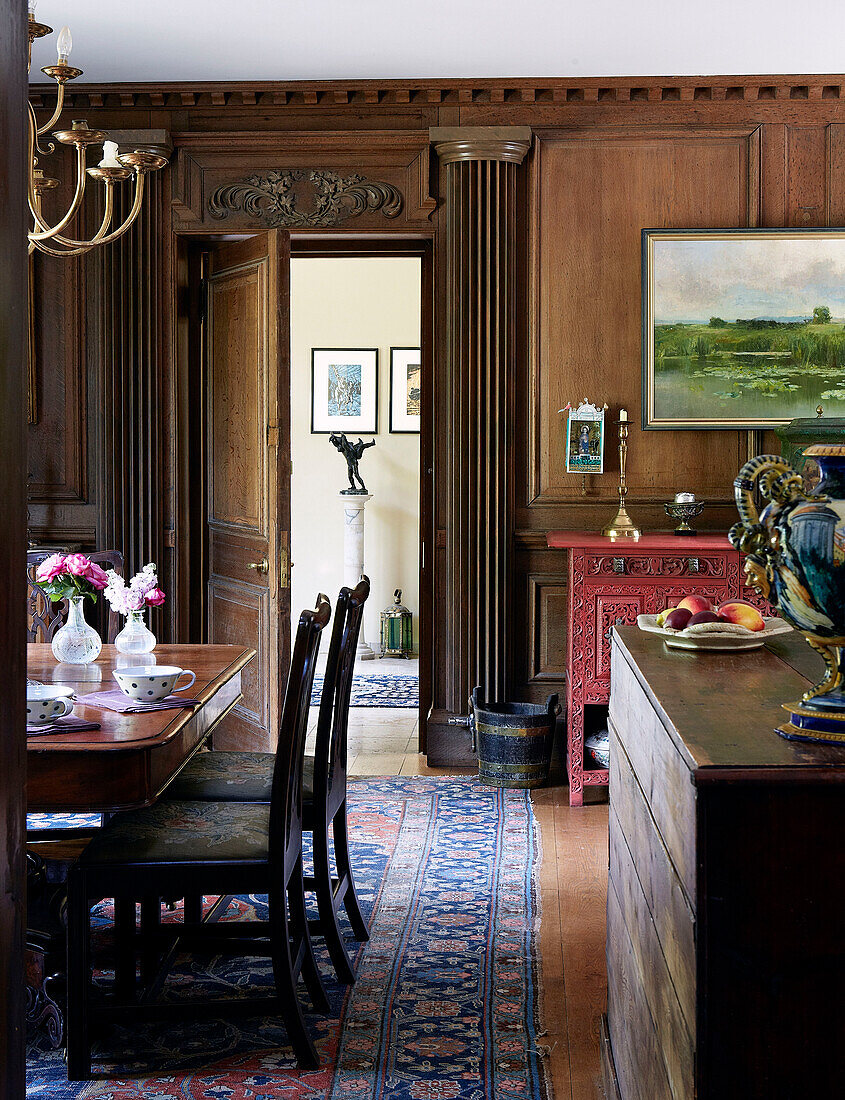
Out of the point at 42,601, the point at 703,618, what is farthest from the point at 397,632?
the point at 703,618

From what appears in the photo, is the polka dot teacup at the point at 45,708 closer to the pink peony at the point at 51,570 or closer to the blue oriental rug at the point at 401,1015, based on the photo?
the pink peony at the point at 51,570

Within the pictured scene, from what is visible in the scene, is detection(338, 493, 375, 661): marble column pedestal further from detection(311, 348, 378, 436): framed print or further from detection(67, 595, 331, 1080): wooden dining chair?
detection(67, 595, 331, 1080): wooden dining chair

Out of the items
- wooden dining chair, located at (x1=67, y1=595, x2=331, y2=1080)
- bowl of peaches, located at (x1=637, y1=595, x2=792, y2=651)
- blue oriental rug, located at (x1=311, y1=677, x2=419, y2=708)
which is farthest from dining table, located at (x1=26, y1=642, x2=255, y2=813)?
blue oriental rug, located at (x1=311, y1=677, x2=419, y2=708)

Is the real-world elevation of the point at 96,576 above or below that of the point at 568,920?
above

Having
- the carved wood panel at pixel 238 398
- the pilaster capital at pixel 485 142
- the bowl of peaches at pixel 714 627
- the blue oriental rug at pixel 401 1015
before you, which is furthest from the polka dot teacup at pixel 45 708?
the pilaster capital at pixel 485 142

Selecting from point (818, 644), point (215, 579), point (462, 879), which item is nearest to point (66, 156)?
point (215, 579)

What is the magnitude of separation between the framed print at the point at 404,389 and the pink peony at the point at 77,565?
589 cm

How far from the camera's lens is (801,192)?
5180 millimetres

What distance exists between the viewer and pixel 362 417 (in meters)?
8.95

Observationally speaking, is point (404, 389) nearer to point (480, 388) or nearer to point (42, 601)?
point (480, 388)

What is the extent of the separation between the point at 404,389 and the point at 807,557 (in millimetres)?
7601

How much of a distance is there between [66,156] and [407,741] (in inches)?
133

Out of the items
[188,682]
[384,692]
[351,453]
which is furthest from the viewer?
[351,453]

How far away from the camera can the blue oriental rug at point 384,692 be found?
6.90m
